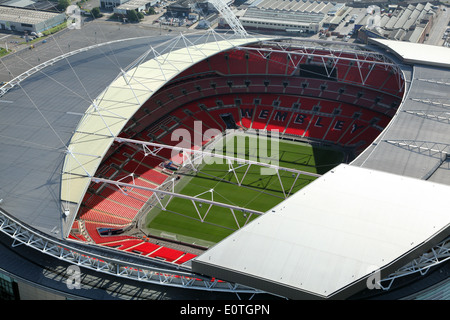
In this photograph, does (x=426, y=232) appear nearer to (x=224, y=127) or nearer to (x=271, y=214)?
(x=271, y=214)

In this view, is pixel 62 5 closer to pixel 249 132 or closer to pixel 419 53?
pixel 249 132

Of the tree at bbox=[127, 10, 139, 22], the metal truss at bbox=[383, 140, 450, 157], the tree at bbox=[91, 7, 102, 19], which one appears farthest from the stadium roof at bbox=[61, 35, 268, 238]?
the tree at bbox=[91, 7, 102, 19]

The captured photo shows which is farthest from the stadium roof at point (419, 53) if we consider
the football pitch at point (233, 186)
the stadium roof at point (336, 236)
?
the stadium roof at point (336, 236)

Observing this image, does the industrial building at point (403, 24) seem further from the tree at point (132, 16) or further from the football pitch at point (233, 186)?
the tree at point (132, 16)

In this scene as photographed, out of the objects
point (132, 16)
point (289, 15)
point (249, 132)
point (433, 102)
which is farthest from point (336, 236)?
point (132, 16)

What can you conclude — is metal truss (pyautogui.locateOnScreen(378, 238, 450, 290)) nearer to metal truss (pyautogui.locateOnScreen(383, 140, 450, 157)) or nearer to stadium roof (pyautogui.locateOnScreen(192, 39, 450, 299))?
stadium roof (pyautogui.locateOnScreen(192, 39, 450, 299))
